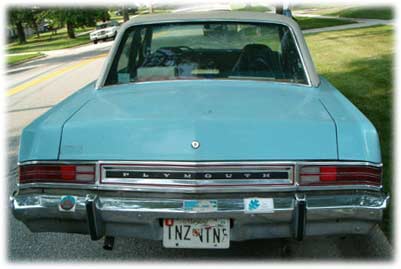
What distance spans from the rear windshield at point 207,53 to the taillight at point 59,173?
116 centimetres

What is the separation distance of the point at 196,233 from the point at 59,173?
0.88m

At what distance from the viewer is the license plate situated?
272 cm

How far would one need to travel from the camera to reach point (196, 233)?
2.74 meters

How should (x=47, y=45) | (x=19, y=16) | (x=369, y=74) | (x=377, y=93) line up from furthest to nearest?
1. (x=19, y=16)
2. (x=47, y=45)
3. (x=369, y=74)
4. (x=377, y=93)

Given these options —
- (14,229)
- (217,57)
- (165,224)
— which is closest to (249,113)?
(165,224)

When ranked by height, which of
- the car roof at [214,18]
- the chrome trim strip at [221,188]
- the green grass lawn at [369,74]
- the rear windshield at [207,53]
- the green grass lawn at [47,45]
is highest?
the car roof at [214,18]

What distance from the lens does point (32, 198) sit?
9.27ft

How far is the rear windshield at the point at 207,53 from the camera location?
3.70 metres

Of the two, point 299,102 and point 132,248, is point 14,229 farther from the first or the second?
point 299,102

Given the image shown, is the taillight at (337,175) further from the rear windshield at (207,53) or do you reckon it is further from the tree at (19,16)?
the tree at (19,16)

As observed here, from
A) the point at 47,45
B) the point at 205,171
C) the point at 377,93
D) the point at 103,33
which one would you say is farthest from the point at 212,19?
the point at 47,45

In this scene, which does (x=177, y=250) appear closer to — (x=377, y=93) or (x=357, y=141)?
(x=357, y=141)

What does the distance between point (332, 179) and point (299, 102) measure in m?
0.62

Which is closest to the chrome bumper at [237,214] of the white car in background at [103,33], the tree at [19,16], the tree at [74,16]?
the white car in background at [103,33]
